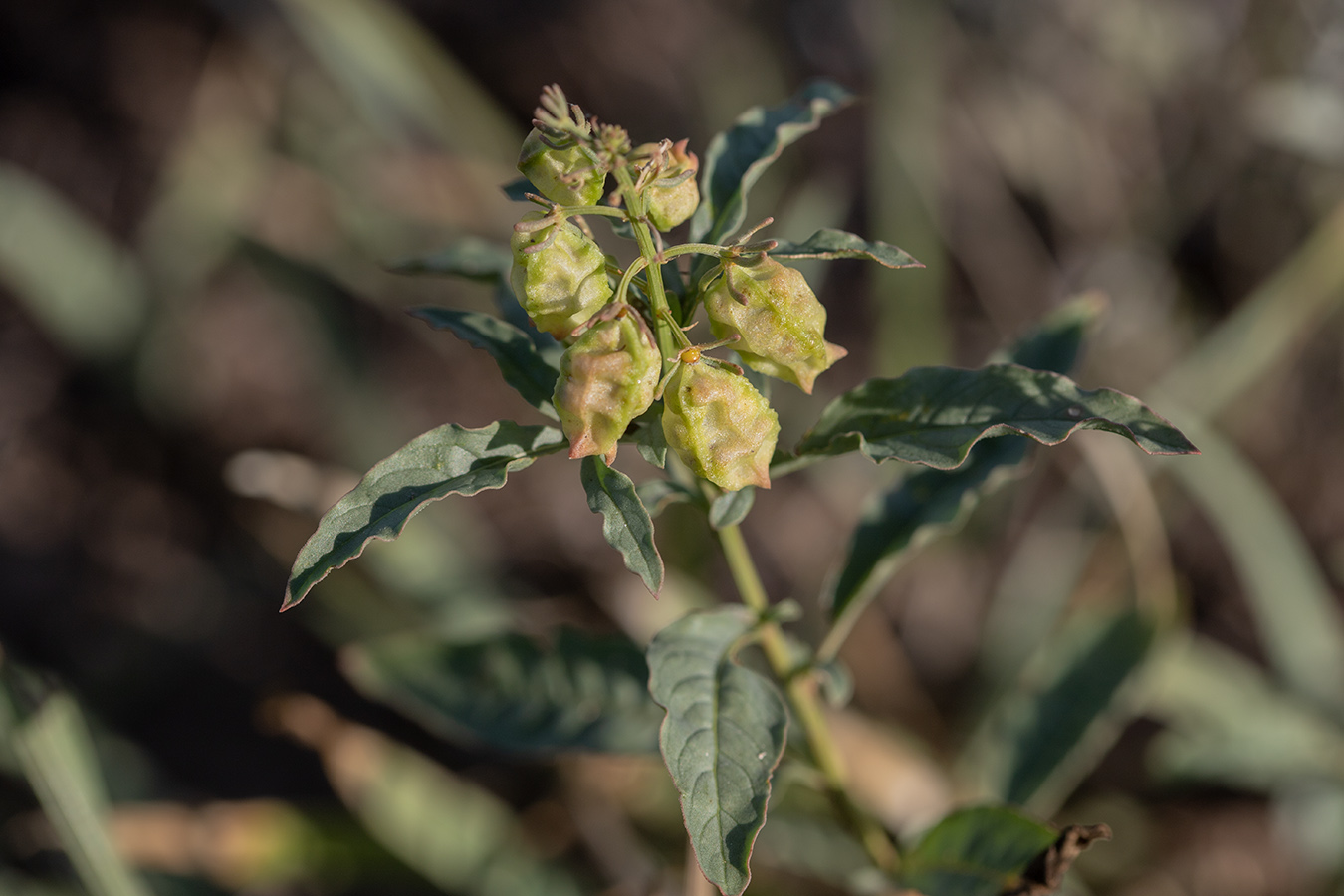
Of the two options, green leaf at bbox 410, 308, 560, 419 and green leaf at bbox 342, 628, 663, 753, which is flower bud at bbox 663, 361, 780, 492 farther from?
green leaf at bbox 342, 628, 663, 753

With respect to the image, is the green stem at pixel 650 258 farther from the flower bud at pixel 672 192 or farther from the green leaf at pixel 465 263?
the green leaf at pixel 465 263

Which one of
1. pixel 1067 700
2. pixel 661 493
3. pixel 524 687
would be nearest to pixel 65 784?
pixel 524 687

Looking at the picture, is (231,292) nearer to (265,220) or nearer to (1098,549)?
(265,220)

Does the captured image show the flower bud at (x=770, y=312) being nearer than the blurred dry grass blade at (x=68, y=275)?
Yes

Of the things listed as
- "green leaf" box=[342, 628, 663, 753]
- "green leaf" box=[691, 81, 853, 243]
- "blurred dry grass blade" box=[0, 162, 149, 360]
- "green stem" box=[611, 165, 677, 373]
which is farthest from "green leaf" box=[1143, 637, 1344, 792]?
"blurred dry grass blade" box=[0, 162, 149, 360]

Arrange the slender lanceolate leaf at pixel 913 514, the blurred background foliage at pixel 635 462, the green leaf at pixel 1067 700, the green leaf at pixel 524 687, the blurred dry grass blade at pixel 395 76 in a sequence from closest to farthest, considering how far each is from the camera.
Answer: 1. the slender lanceolate leaf at pixel 913 514
2. the green leaf at pixel 524 687
3. the green leaf at pixel 1067 700
4. the blurred background foliage at pixel 635 462
5. the blurred dry grass blade at pixel 395 76

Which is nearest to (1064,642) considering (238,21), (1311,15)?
(1311,15)

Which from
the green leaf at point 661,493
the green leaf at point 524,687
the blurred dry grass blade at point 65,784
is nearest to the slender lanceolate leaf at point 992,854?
the green leaf at point 524,687
